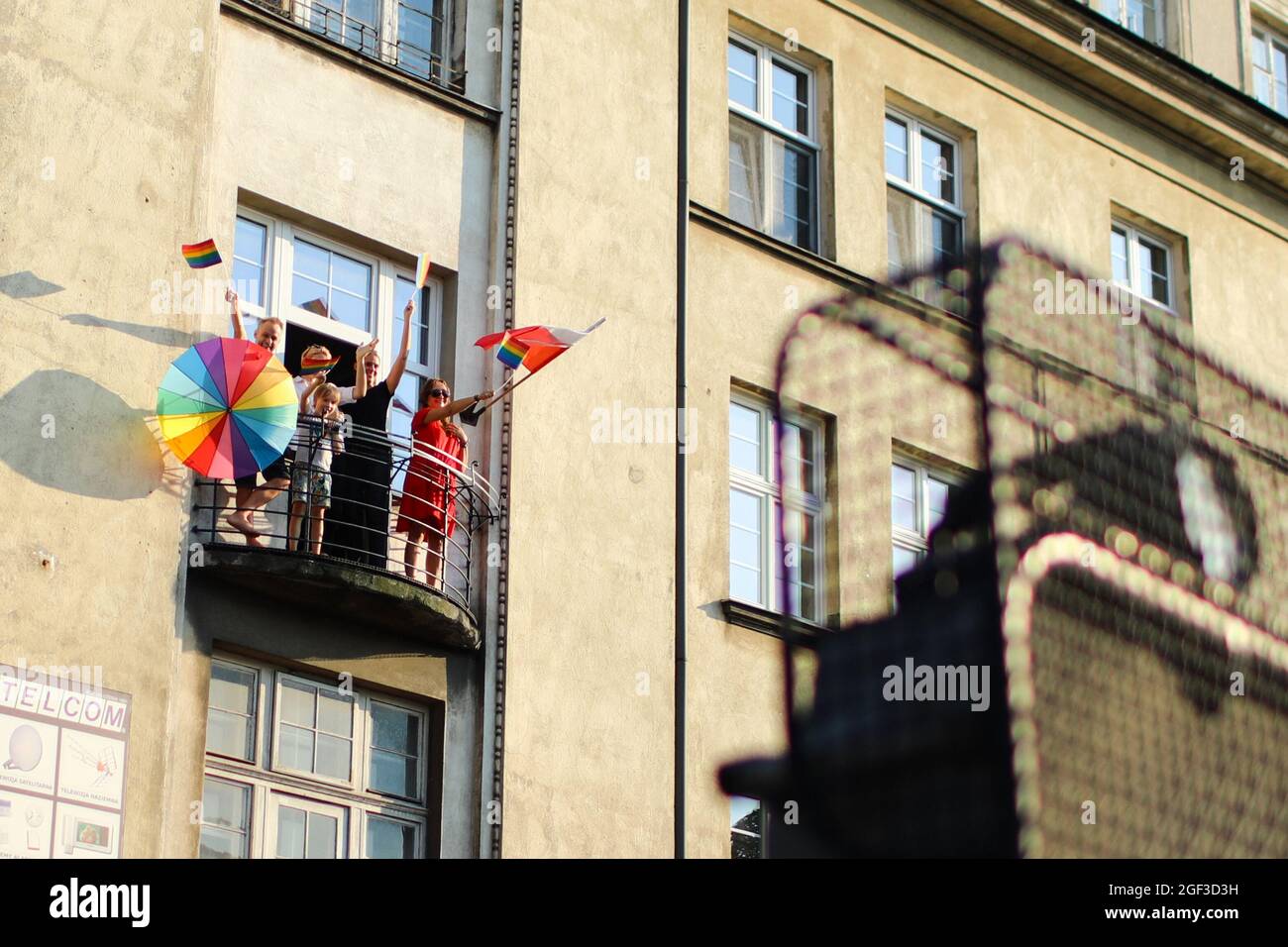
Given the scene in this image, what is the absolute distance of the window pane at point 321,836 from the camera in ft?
55.0

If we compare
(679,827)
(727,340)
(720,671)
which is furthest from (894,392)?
(679,827)

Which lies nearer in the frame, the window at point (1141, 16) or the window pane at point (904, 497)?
the window pane at point (904, 497)

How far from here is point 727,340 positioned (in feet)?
66.7

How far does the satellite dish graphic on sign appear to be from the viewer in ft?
49.3

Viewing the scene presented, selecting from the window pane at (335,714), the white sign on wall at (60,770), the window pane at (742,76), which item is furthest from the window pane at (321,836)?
the window pane at (742,76)

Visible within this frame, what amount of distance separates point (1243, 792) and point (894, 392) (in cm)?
544

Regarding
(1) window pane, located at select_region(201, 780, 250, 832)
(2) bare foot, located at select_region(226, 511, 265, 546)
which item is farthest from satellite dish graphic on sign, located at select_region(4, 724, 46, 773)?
(2) bare foot, located at select_region(226, 511, 265, 546)

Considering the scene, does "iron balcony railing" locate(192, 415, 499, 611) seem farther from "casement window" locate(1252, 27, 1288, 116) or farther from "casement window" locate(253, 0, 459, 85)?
"casement window" locate(1252, 27, 1288, 116)

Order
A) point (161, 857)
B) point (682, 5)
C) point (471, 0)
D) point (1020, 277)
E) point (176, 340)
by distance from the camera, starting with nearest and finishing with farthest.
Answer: point (161, 857) → point (176, 340) → point (471, 0) → point (682, 5) → point (1020, 277)

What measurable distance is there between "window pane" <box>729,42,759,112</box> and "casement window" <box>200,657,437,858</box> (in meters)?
6.69

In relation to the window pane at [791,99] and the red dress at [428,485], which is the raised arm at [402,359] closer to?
the red dress at [428,485]

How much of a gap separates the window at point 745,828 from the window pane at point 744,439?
2.76m

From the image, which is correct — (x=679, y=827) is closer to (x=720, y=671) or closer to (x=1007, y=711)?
(x=720, y=671)

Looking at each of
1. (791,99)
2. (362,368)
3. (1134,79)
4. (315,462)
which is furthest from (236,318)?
(1134,79)
